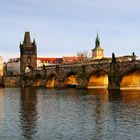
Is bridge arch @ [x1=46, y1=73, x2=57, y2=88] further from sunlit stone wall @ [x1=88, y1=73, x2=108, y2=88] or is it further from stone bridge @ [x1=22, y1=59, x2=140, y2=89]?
sunlit stone wall @ [x1=88, y1=73, x2=108, y2=88]

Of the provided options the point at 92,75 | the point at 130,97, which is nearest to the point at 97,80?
the point at 92,75

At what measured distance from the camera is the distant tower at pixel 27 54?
117406 millimetres

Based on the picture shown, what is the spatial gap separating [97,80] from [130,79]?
43.5ft

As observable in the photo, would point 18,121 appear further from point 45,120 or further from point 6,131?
point 6,131

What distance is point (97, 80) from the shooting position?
268 feet

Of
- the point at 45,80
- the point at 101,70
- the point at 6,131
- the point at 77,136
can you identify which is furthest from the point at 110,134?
the point at 45,80

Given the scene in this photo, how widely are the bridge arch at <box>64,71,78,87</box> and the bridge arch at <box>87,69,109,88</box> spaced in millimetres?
5060

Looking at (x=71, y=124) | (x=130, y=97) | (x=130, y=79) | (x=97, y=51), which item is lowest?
(x=71, y=124)

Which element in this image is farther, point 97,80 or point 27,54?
point 27,54

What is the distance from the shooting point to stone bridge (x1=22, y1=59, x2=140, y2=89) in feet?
225

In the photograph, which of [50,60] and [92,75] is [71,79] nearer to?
[92,75]

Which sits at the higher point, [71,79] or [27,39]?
[27,39]

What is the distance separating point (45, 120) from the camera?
95.8 ft

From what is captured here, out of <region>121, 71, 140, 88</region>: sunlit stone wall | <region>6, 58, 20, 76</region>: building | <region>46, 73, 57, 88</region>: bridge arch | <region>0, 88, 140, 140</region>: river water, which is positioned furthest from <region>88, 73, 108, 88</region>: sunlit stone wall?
<region>6, 58, 20, 76</region>: building
